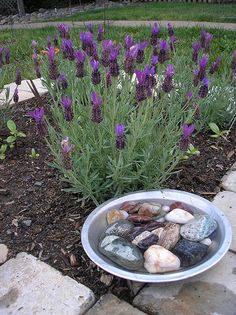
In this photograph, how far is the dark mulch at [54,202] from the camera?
1.98 m

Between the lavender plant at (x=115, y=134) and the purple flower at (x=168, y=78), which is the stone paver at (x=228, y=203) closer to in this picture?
the lavender plant at (x=115, y=134)

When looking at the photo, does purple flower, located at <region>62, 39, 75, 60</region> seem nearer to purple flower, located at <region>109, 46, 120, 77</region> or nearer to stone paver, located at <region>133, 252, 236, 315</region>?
purple flower, located at <region>109, 46, 120, 77</region>

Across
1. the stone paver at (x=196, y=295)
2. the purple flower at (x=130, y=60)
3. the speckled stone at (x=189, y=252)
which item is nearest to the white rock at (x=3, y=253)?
the stone paver at (x=196, y=295)

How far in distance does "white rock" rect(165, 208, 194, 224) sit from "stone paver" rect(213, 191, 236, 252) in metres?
0.23

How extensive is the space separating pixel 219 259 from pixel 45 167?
1.34 m

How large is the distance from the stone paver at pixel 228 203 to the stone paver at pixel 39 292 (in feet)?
2.69

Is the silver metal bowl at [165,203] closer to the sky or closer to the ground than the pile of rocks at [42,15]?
closer to the sky

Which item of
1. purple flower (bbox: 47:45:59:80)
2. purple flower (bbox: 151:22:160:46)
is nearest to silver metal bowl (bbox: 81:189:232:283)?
purple flower (bbox: 47:45:59:80)

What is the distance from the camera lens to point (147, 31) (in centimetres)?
631

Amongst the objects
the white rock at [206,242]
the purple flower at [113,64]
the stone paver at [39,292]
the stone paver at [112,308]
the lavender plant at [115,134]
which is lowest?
the stone paver at [112,308]

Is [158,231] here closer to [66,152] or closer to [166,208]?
[166,208]

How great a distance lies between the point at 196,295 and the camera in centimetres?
174

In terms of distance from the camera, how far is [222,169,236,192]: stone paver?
2.44 meters

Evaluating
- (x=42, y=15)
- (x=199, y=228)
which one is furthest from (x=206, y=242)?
(x=42, y=15)
